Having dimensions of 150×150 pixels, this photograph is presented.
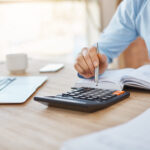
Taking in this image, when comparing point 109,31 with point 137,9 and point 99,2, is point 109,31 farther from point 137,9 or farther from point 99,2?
point 99,2

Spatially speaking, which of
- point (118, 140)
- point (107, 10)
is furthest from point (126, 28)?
point (107, 10)

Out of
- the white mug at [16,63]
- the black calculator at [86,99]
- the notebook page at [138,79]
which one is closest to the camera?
the black calculator at [86,99]

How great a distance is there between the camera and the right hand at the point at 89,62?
3.16 ft

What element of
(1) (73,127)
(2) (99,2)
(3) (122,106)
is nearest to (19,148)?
(1) (73,127)

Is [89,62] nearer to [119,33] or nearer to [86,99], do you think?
[86,99]

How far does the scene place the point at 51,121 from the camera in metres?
0.63

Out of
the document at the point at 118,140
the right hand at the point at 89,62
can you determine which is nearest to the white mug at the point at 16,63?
the right hand at the point at 89,62

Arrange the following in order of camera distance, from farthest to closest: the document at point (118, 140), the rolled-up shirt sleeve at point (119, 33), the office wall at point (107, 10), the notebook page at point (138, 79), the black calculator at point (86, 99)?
the office wall at point (107, 10) → the rolled-up shirt sleeve at point (119, 33) → the notebook page at point (138, 79) → the black calculator at point (86, 99) → the document at point (118, 140)

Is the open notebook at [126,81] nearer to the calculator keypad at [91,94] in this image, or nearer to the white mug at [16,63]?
the calculator keypad at [91,94]

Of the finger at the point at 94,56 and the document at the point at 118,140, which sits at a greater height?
the finger at the point at 94,56

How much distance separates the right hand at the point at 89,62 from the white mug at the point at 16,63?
0.32 metres

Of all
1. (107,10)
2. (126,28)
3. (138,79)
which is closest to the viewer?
(138,79)

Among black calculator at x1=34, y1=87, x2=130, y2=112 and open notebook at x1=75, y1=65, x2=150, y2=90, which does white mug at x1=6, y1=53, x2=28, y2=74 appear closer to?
open notebook at x1=75, y1=65, x2=150, y2=90

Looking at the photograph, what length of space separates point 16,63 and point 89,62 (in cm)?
43
